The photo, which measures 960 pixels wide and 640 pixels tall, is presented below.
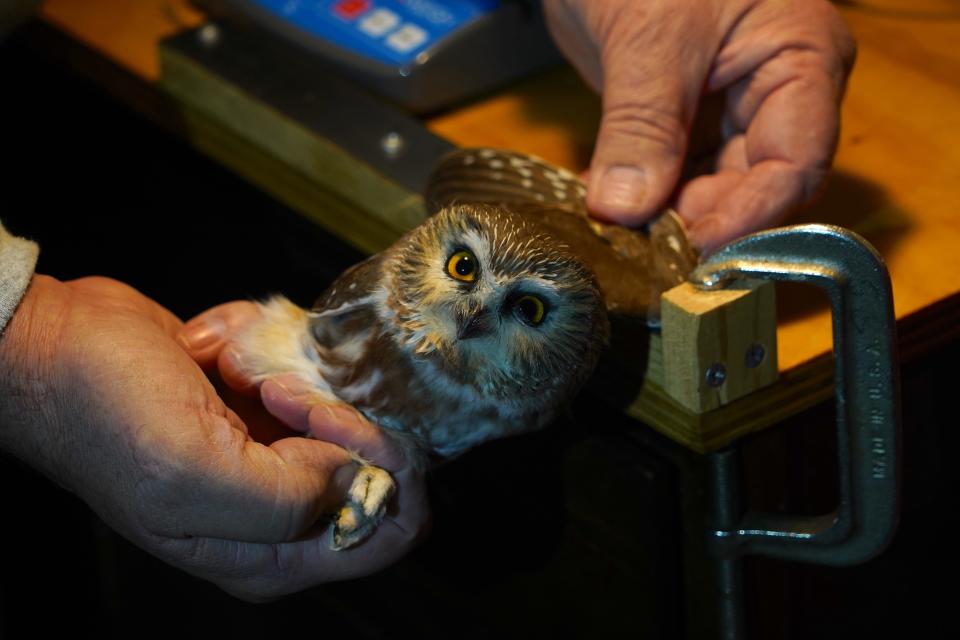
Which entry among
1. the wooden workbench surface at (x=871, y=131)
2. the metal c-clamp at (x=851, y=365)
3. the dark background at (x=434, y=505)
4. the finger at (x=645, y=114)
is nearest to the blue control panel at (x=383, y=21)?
the wooden workbench surface at (x=871, y=131)

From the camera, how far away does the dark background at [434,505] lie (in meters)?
1.38

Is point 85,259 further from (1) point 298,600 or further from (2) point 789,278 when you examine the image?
(2) point 789,278

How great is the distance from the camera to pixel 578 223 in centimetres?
129

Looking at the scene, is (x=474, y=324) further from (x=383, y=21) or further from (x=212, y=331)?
(x=383, y=21)

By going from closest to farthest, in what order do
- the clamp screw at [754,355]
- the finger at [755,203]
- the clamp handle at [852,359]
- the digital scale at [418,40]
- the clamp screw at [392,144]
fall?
the clamp handle at [852,359] < the clamp screw at [754,355] < the finger at [755,203] < the clamp screw at [392,144] < the digital scale at [418,40]

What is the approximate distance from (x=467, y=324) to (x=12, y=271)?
46cm

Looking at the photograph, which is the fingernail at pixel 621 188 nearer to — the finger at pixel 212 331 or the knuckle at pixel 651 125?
the knuckle at pixel 651 125

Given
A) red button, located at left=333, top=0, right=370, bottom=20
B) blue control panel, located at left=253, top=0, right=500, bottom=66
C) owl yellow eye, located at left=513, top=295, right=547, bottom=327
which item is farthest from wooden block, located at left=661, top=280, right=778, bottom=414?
red button, located at left=333, top=0, right=370, bottom=20

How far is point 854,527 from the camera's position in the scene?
3.76ft

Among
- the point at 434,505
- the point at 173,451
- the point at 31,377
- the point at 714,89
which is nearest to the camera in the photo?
the point at 173,451

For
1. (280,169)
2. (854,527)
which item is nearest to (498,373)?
(854,527)

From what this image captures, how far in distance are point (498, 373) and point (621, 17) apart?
0.50 metres

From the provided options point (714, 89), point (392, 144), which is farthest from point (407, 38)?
point (714, 89)

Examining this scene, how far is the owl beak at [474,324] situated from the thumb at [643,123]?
266 mm
